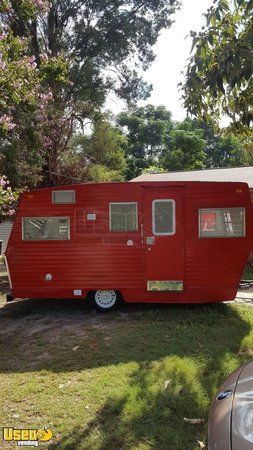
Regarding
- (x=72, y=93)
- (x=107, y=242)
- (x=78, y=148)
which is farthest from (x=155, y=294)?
(x=78, y=148)

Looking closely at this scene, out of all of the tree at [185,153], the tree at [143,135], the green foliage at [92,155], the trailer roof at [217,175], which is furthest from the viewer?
the tree at [143,135]

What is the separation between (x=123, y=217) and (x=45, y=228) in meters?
1.44

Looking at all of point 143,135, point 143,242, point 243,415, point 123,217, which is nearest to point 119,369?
point 143,242

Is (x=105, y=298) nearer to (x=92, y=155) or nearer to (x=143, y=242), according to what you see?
(x=143, y=242)

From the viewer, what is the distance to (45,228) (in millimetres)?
7809

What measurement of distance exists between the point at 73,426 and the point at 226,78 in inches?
139

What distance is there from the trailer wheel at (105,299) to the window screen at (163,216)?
140 centimetres

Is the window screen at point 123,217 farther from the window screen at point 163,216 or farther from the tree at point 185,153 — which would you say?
the tree at point 185,153

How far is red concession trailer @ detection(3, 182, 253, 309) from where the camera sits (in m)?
7.60

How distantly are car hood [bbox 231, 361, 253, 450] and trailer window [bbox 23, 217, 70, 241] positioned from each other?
17.7 feet

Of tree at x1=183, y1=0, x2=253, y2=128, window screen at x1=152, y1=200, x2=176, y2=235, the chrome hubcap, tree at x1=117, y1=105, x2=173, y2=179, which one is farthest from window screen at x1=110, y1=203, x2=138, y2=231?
tree at x1=117, y1=105, x2=173, y2=179

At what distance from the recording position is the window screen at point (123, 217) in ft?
25.2

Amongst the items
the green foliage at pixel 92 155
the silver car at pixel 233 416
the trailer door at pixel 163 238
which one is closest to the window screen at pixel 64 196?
the trailer door at pixel 163 238

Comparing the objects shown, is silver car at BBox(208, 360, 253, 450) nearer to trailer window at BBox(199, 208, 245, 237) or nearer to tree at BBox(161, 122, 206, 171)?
trailer window at BBox(199, 208, 245, 237)
